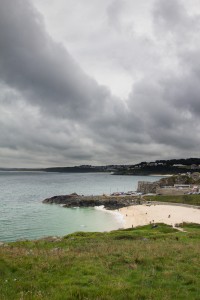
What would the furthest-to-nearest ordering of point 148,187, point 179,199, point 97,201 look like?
point 148,187 → point 97,201 → point 179,199

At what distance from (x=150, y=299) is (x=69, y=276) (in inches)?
174

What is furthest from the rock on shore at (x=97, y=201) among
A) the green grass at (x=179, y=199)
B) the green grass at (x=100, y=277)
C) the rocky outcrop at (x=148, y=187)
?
the green grass at (x=100, y=277)

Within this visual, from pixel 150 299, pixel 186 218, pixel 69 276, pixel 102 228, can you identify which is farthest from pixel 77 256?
pixel 186 218

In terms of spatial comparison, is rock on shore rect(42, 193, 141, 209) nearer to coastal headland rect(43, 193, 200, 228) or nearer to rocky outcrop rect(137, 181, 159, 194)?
coastal headland rect(43, 193, 200, 228)

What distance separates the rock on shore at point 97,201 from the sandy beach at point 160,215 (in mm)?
15761

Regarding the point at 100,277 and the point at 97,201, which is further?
the point at 97,201

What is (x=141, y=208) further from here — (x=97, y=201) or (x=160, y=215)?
(x=97, y=201)

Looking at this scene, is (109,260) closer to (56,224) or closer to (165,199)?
(56,224)

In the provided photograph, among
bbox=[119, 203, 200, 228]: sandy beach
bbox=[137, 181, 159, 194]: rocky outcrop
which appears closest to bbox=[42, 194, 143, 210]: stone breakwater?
bbox=[119, 203, 200, 228]: sandy beach

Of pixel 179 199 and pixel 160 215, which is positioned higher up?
pixel 179 199

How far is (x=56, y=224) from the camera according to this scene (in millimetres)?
86938

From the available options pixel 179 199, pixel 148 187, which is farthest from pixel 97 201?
pixel 148 187

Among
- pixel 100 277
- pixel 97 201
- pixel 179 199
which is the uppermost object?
pixel 100 277

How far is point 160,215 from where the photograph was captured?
102188mm
